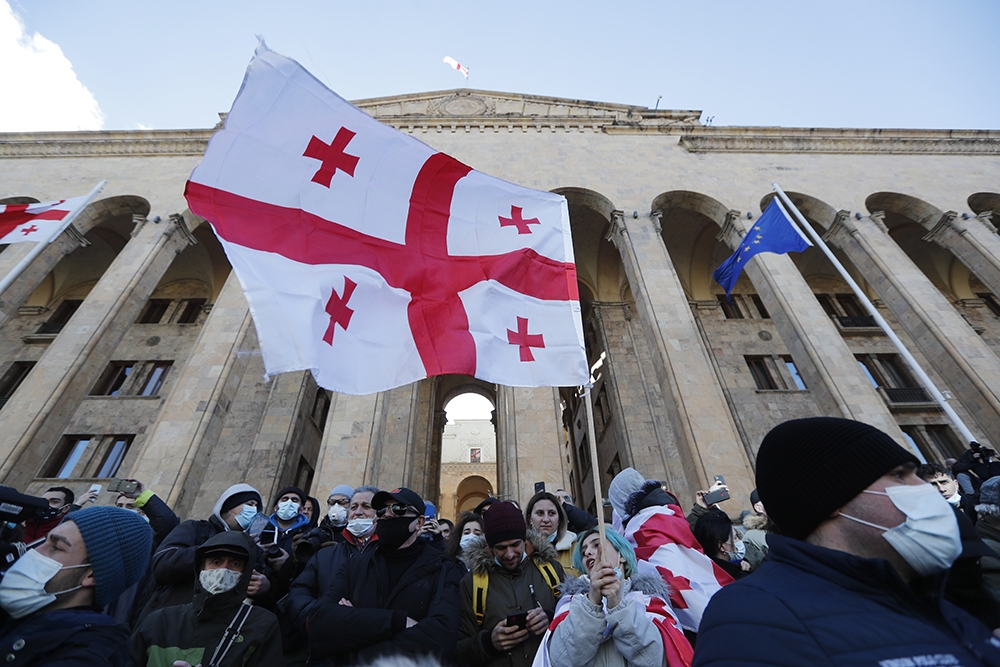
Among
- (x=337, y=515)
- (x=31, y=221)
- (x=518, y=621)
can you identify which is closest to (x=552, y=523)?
(x=518, y=621)

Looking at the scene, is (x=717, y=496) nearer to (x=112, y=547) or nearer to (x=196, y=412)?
(x=112, y=547)

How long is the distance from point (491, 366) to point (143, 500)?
12.8 ft

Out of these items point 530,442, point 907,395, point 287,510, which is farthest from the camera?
point 907,395

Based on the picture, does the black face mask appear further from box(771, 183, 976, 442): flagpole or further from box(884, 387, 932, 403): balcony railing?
box(884, 387, 932, 403): balcony railing

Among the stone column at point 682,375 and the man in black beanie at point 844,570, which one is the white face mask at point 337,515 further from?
the stone column at point 682,375

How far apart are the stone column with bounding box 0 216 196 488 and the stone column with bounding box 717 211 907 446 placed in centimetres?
1517

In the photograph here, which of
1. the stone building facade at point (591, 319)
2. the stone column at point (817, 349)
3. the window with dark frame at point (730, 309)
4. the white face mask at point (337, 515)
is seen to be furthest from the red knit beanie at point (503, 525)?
the window with dark frame at point (730, 309)

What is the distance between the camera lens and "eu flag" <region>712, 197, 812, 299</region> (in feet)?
31.6

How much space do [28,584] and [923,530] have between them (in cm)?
330

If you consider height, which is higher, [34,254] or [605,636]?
[34,254]

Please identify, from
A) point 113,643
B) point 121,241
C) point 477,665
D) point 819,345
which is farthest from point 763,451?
point 121,241

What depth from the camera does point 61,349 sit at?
10.2 meters

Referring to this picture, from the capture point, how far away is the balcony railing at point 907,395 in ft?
46.4

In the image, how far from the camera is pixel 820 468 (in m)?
1.48
